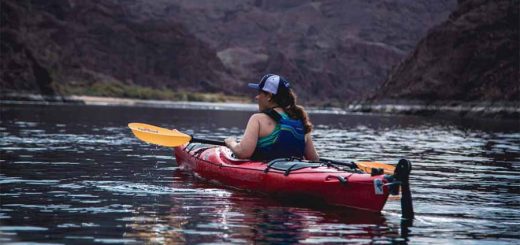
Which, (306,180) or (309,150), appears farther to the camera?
(309,150)

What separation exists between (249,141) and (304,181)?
1533mm

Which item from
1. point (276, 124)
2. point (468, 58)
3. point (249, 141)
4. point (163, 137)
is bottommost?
point (163, 137)

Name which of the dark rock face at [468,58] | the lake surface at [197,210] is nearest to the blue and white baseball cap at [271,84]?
the lake surface at [197,210]

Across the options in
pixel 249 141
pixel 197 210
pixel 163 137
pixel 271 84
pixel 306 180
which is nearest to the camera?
pixel 197 210

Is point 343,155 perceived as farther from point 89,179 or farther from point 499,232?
point 499,232

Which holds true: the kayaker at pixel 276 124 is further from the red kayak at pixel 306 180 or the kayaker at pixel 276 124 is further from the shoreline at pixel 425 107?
the shoreline at pixel 425 107

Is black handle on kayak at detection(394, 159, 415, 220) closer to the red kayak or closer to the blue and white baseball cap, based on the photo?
the red kayak

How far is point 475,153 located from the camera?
97.0 feet

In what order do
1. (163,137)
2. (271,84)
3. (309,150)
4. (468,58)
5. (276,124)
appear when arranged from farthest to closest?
1. (468,58)
2. (163,137)
3. (309,150)
4. (276,124)
5. (271,84)

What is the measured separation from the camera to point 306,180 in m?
13.5

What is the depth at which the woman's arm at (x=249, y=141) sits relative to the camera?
47.4ft

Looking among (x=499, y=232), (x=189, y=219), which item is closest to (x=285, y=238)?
(x=189, y=219)

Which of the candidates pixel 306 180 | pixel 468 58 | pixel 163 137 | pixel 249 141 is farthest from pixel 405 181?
pixel 468 58

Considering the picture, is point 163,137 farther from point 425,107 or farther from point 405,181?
point 425,107
